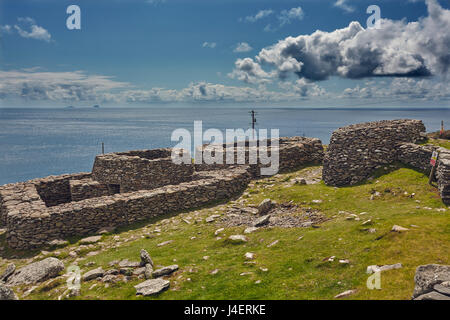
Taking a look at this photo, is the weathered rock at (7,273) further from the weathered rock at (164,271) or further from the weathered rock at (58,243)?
the weathered rock at (164,271)

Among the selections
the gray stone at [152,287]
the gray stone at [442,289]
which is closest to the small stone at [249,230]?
the gray stone at [152,287]

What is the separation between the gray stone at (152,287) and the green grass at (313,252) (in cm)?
22

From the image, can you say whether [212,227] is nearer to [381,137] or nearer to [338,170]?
[338,170]

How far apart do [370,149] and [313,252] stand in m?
11.4

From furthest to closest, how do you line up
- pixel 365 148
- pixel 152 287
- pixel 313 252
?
pixel 365 148 < pixel 313 252 < pixel 152 287

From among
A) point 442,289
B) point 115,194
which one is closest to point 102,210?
point 115,194

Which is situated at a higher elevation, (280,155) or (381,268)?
(280,155)

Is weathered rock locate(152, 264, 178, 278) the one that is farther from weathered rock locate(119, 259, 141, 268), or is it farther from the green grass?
weathered rock locate(119, 259, 141, 268)

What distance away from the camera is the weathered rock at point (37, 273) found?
10703 mm

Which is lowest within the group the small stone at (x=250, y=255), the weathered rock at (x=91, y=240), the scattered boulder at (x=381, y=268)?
the weathered rock at (x=91, y=240)

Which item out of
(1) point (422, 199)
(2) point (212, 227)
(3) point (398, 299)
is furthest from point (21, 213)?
(1) point (422, 199)

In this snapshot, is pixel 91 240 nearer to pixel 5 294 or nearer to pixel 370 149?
pixel 5 294

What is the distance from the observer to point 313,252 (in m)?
9.88

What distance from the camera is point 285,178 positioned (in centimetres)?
2341
